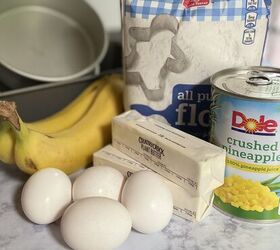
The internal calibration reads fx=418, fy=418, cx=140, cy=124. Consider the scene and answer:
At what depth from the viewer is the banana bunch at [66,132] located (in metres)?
0.62

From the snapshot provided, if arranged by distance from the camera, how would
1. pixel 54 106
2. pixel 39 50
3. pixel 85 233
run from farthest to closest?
pixel 39 50 < pixel 54 106 < pixel 85 233

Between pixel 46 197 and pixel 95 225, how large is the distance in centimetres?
10

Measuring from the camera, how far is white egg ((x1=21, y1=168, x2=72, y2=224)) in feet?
1.82

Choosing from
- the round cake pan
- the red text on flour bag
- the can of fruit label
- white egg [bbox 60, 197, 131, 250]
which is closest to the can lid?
the can of fruit label

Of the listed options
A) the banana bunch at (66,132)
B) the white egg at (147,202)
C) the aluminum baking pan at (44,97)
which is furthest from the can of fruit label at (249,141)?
the aluminum baking pan at (44,97)

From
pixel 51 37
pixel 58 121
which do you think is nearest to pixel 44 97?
pixel 58 121

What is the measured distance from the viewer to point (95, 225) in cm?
49

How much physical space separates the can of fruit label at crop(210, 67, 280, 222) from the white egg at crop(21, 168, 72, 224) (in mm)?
220

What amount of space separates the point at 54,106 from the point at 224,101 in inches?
15.1

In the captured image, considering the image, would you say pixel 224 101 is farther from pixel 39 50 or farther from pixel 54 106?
pixel 39 50

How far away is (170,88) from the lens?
0.69 metres

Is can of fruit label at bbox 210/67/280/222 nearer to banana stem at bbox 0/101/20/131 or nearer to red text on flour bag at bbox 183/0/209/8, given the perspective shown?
red text on flour bag at bbox 183/0/209/8

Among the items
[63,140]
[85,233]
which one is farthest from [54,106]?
[85,233]

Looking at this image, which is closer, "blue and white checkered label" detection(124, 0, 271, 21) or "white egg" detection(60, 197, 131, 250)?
"white egg" detection(60, 197, 131, 250)
